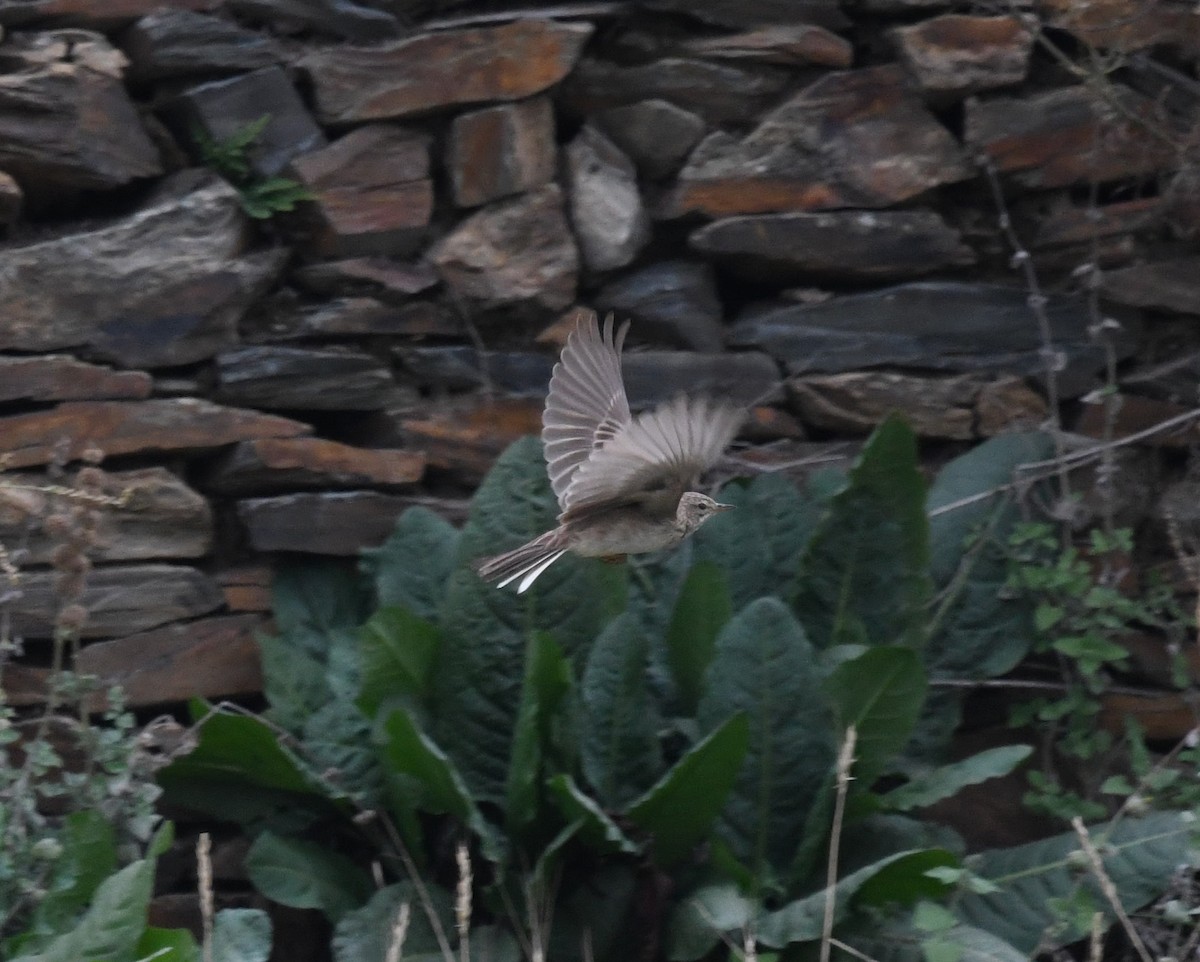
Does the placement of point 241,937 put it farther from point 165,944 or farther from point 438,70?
point 438,70

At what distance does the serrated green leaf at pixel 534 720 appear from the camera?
3.13 meters

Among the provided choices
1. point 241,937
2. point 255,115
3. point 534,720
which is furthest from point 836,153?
point 241,937

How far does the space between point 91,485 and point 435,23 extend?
54.0 inches

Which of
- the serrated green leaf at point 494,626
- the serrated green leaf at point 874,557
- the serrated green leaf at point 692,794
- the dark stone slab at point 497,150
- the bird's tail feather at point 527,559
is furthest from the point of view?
the dark stone slab at point 497,150

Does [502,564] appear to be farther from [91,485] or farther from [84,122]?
[84,122]

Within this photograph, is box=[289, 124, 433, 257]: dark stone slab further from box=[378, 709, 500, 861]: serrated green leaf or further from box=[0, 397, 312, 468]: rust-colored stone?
box=[378, 709, 500, 861]: serrated green leaf

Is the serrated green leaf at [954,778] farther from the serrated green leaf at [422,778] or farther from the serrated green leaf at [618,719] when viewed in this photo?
the serrated green leaf at [422,778]

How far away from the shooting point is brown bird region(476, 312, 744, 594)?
258cm

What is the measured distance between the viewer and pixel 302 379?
3.55 m

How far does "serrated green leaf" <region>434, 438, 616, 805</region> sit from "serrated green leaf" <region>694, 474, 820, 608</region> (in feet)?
1.04

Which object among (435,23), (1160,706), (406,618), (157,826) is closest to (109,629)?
(157,826)

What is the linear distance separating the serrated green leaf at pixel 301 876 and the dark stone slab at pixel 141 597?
0.51 meters

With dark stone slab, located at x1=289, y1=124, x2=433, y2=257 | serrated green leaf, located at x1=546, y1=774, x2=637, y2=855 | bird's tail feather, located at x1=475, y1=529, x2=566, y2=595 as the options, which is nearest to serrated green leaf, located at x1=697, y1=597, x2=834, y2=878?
serrated green leaf, located at x1=546, y1=774, x2=637, y2=855

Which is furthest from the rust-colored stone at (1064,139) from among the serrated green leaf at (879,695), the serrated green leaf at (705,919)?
the serrated green leaf at (705,919)
